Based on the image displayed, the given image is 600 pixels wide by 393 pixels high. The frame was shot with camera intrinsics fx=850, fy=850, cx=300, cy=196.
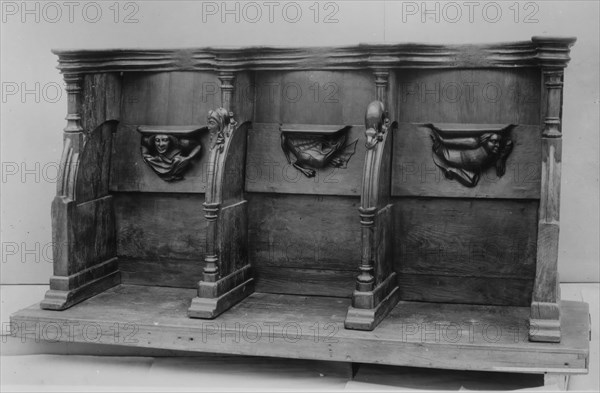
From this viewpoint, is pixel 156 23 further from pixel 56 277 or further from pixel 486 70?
pixel 486 70

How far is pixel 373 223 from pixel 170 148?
1007mm

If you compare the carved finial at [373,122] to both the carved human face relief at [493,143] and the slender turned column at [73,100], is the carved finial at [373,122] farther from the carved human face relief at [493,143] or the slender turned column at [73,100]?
the slender turned column at [73,100]

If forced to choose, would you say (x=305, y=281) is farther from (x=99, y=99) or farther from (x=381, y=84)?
(x=99, y=99)

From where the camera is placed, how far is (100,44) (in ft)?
14.3

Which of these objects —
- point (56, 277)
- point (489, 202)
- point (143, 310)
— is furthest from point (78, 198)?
point (489, 202)

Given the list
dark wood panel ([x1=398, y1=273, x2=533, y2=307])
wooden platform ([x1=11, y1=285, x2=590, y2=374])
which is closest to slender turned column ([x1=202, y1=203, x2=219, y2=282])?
wooden platform ([x1=11, y1=285, x2=590, y2=374])

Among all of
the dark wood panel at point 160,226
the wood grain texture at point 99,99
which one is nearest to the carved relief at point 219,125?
the dark wood panel at point 160,226

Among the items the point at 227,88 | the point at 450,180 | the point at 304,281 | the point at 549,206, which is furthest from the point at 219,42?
the point at 549,206

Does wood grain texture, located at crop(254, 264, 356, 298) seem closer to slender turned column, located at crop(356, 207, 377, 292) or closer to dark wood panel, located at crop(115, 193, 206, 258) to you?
dark wood panel, located at crop(115, 193, 206, 258)

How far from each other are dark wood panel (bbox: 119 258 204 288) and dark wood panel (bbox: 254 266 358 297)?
0.30 meters

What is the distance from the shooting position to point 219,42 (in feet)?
14.0

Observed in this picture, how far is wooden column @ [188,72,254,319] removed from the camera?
3283mm

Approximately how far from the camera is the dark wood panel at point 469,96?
10.8 ft

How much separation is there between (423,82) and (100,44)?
5.98ft
